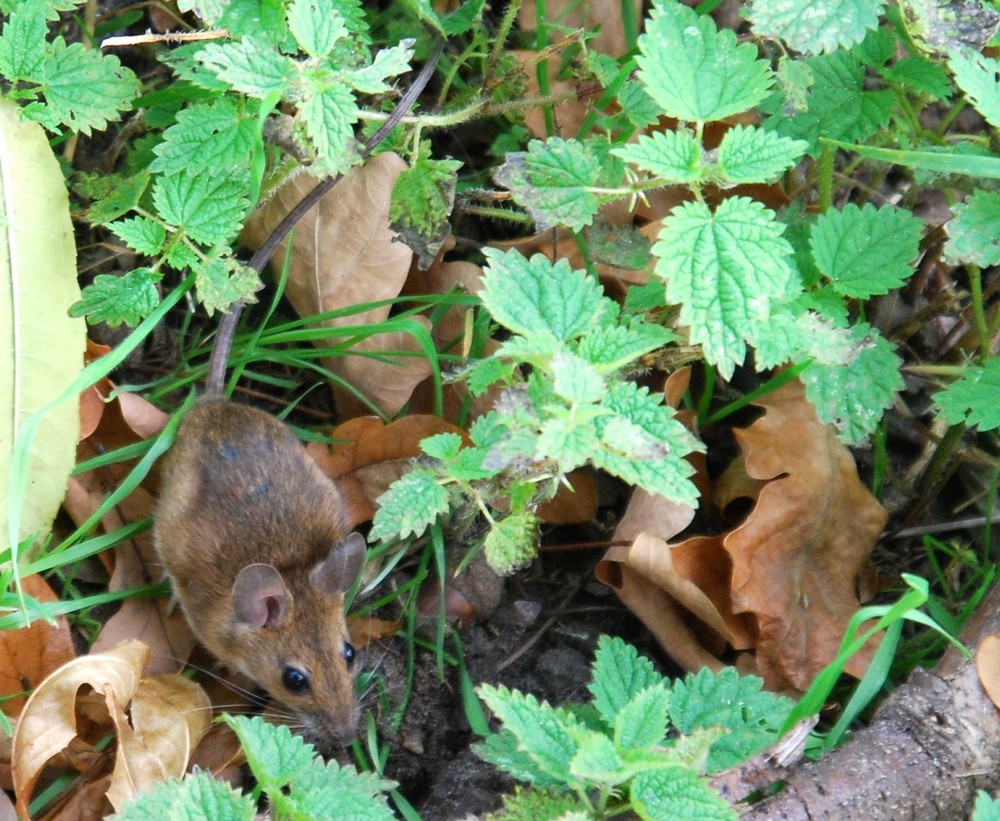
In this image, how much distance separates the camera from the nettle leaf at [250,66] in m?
3.20

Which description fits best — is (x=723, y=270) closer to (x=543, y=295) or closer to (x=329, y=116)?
(x=543, y=295)

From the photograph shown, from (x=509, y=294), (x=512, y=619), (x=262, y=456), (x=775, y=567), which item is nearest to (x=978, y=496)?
(x=775, y=567)

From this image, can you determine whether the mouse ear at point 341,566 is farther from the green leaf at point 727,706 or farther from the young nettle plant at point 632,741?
the green leaf at point 727,706

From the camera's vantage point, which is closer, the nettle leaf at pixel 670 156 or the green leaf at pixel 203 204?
the nettle leaf at pixel 670 156

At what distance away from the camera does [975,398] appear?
3.59 metres

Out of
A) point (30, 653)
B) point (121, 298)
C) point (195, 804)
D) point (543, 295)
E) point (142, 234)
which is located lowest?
point (30, 653)

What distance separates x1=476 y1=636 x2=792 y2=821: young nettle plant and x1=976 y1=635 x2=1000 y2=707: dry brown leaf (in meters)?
0.56

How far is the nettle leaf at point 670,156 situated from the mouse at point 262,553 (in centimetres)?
153

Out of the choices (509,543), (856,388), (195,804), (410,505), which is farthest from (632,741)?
(856,388)

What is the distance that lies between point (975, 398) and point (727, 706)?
1.21 meters

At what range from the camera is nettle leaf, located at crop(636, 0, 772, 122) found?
3.13m

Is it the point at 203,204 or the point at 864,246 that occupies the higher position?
the point at 864,246

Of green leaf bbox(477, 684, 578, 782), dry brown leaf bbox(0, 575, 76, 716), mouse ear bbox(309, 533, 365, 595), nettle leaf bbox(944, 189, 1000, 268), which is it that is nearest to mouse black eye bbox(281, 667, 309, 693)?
mouse ear bbox(309, 533, 365, 595)

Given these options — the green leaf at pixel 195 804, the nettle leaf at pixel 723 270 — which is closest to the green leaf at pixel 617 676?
the nettle leaf at pixel 723 270
